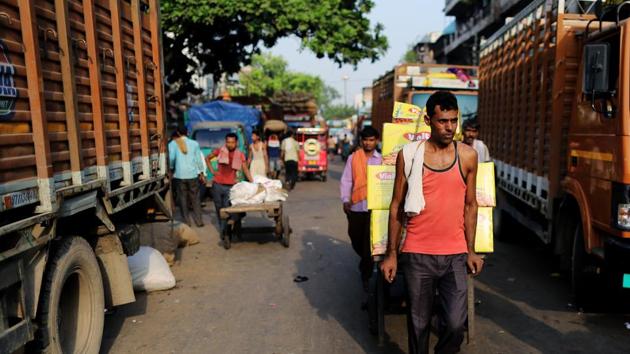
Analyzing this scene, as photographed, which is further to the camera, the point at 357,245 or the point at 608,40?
the point at 357,245

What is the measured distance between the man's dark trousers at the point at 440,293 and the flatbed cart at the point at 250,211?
450 cm

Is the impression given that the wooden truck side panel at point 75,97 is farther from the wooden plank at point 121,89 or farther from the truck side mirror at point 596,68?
the truck side mirror at point 596,68

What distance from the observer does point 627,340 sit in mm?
4324

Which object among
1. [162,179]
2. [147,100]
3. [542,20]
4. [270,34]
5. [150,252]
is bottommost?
[150,252]

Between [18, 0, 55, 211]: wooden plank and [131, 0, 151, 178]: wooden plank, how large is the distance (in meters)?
2.12

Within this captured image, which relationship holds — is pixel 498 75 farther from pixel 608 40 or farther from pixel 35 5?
pixel 35 5

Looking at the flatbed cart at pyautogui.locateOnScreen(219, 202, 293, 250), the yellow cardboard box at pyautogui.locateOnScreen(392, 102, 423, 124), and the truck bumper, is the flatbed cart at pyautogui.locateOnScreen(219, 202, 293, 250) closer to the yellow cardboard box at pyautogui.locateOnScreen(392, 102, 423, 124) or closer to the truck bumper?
the yellow cardboard box at pyautogui.locateOnScreen(392, 102, 423, 124)

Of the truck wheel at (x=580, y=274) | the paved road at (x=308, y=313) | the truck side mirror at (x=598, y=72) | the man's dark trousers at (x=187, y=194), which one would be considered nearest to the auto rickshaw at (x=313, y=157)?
the man's dark trousers at (x=187, y=194)

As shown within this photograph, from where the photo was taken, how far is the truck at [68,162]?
2.83 m

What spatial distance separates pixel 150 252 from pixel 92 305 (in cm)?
198

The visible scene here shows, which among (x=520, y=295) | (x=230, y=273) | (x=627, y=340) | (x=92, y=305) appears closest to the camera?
(x=92, y=305)

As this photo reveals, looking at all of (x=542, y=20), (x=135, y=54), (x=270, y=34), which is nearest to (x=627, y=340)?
(x=542, y=20)

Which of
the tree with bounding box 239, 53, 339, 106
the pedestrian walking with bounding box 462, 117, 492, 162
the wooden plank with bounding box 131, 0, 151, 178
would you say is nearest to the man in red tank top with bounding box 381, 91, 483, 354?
the wooden plank with bounding box 131, 0, 151, 178

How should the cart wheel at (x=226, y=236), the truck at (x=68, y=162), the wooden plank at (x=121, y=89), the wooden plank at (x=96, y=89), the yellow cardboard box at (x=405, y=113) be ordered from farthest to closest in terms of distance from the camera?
the cart wheel at (x=226, y=236) < the yellow cardboard box at (x=405, y=113) < the wooden plank at (x=121, y=89) < the wooden plank at (x=96, y=89) < the truck at (x=68, y=162)
